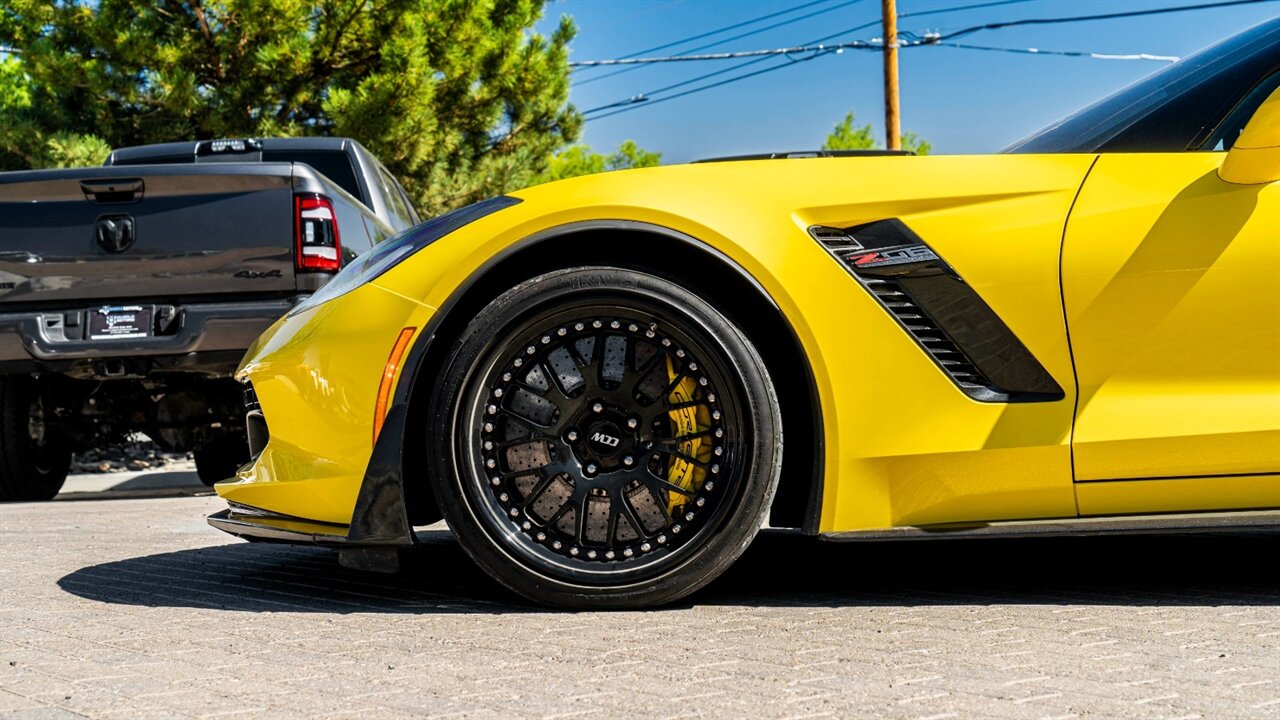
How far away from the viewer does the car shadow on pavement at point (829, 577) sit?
10.4 ft

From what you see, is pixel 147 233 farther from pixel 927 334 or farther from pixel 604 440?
pixel 927 334

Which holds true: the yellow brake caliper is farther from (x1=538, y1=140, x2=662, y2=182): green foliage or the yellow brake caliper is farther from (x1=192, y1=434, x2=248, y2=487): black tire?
(x1=538, y1=140, x2=662, y2=182): green foliage

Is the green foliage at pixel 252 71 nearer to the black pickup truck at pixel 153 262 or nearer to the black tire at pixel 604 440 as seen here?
the black pickup truck at pixel 153 262

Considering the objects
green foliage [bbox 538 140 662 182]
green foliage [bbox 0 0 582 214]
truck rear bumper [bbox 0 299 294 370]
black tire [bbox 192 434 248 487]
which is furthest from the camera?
green foliage [bbox 538 140 662 182]

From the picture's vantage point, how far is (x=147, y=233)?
5.91 m

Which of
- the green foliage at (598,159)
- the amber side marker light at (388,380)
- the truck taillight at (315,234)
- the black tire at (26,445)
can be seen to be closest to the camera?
the amber side marker light at (388,380)

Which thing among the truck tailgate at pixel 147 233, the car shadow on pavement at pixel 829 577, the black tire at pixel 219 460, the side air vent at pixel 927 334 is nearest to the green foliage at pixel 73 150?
the black tire at pixel 219 460

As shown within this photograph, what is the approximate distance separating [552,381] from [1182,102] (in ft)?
5.98

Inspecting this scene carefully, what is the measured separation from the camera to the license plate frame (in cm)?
593

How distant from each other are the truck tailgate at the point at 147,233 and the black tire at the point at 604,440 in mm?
3263

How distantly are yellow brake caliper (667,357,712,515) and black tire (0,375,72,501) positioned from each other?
4931 millimetres

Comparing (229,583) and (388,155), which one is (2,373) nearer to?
(229,583)

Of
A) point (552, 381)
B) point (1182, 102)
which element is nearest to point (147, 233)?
point (552, 381)

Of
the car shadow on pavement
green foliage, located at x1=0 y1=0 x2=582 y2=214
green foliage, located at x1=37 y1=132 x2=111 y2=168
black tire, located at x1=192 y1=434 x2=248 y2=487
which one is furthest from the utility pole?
the car shadow on pavement
